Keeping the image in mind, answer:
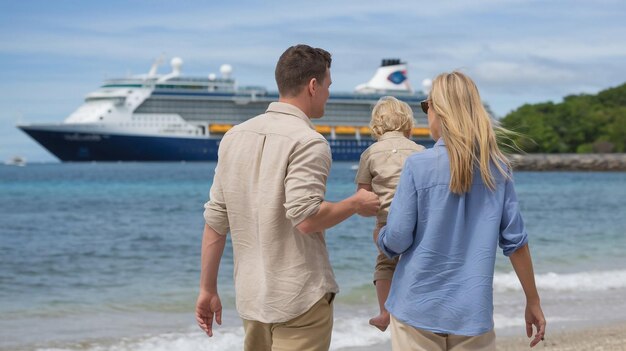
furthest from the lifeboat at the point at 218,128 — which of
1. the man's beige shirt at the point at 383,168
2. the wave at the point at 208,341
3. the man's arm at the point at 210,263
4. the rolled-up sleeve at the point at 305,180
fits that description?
the rolled-up sleeve at the point at 305,180

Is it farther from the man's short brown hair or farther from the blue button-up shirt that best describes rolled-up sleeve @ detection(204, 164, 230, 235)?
the blue button-up shirt

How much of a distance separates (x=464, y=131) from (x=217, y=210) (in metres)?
0.69

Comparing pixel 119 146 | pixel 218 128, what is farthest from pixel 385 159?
pixel 218 128

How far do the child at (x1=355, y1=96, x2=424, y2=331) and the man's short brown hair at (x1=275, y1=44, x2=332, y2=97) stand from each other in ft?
1.21

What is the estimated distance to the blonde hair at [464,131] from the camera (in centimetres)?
222

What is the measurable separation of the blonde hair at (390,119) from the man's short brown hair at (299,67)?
0.50 metres

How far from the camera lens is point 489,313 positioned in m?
2.33

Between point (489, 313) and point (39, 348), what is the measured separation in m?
4.45

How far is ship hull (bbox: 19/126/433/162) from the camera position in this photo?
206ft

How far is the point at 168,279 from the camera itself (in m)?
10.2

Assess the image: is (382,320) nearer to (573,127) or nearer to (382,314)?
(382,314)

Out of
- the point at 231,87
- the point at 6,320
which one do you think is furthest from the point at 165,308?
the point at 231,87

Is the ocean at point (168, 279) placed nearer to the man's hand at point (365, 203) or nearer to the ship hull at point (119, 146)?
the man's hand at point (365, 203)

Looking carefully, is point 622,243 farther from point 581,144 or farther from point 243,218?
point 581,144
